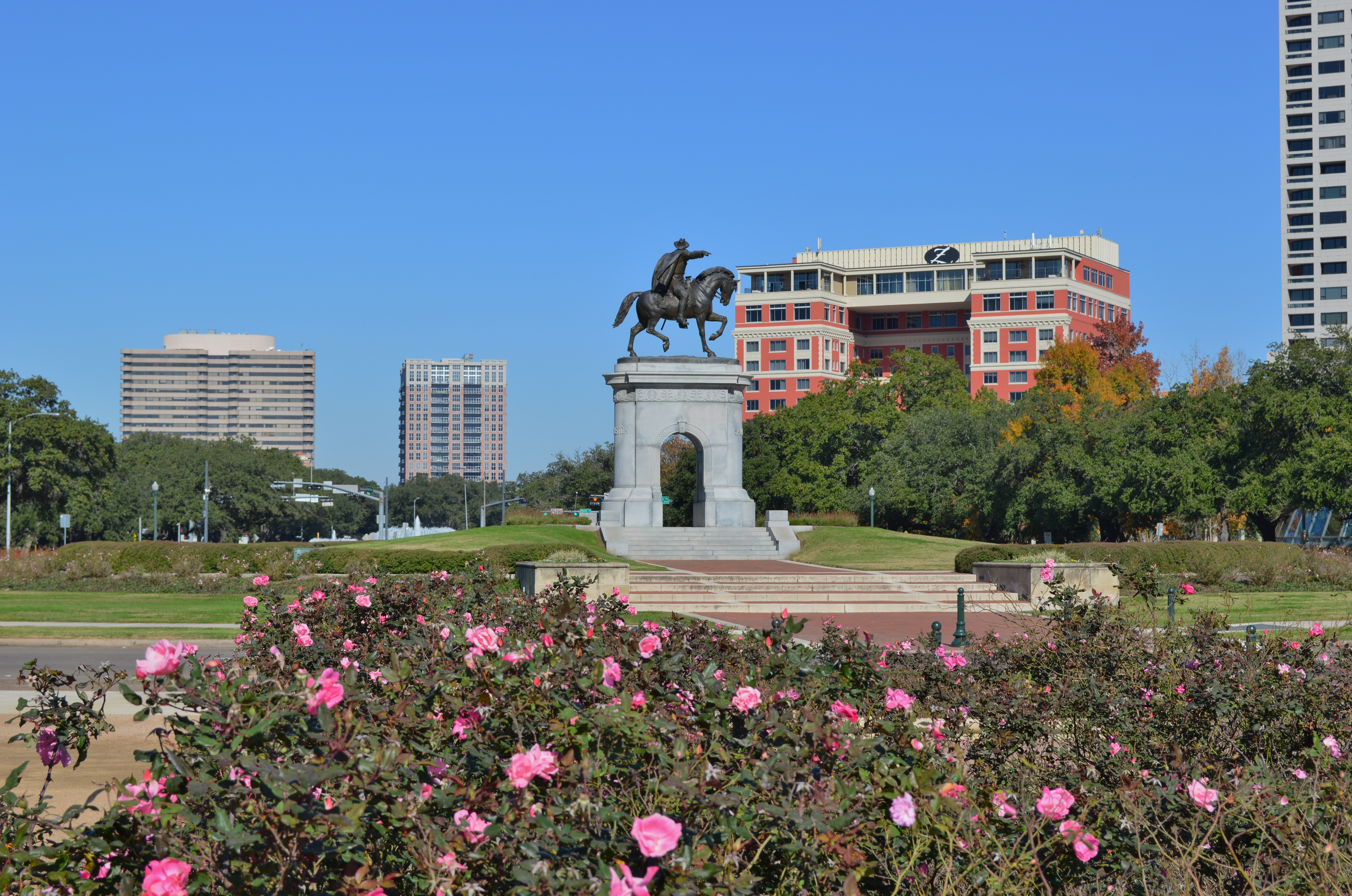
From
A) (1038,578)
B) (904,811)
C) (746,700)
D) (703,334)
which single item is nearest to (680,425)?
(703,334)

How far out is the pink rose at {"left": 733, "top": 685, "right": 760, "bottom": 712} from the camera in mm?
4887

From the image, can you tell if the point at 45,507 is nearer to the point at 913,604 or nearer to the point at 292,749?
the point at 913,604

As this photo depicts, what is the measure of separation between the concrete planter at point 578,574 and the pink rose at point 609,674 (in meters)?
17.4

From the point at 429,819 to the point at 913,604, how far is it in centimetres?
2283

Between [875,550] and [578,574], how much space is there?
792 inches

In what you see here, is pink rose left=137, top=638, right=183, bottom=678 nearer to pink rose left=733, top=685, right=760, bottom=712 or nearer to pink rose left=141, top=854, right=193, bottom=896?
pink rose left=141, top=854, right=193, bottom=896

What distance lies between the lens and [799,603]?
2584cm

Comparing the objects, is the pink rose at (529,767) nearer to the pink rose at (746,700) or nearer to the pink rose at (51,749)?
the pink rose at (746,700)

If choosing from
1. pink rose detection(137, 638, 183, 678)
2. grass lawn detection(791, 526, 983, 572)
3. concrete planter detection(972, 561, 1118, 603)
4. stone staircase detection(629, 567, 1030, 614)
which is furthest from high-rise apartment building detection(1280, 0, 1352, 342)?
pink rose detection(137, 638, 183, 678)

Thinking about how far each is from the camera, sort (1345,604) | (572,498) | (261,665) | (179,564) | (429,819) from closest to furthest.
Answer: (429,819) → (261,665) → (1345,604) → (179,564) → (572,498)

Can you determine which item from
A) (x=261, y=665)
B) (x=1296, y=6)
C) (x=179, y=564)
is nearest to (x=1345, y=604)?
(x=261, y=665)

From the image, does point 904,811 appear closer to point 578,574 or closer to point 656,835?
point 656,835

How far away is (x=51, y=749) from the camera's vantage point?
5109 millimetres

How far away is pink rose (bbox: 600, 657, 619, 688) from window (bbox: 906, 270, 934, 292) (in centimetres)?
14731
